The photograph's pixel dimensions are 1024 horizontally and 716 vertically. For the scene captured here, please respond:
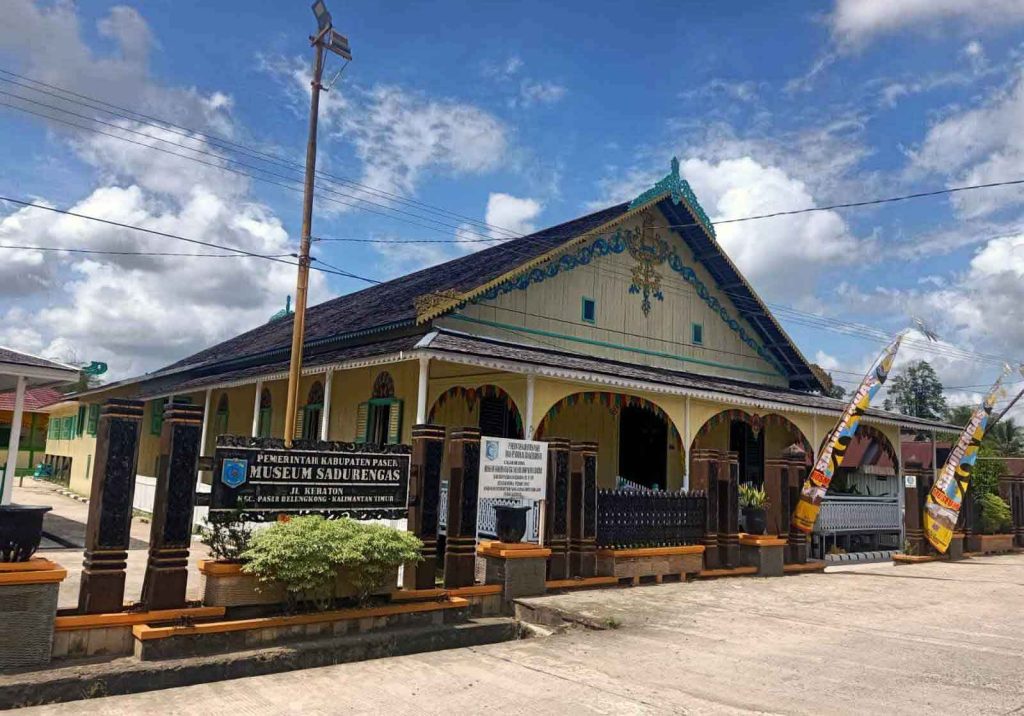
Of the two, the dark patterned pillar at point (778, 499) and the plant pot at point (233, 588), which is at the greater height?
the dark patterned pillar at point (778, 499)

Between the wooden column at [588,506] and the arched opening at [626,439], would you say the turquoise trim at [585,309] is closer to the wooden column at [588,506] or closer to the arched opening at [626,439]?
the arched opening at [626,439]

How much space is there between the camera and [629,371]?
14969mm

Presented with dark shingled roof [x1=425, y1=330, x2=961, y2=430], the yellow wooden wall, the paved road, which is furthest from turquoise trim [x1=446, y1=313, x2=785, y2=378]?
the paved road

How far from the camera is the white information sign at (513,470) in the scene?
9695mm

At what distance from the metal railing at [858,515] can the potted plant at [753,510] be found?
3571 mm

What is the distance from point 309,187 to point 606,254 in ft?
24.4

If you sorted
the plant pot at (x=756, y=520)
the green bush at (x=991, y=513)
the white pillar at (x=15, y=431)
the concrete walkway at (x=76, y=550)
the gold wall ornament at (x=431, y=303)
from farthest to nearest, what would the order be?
the green bush at (x=991, y=513), the gold wall ornament at (x=431, y=303), the plant pot at (x=756, y=520), the white pillar at (x=15, y=431), the concrete walkway at (x=76, y=550)

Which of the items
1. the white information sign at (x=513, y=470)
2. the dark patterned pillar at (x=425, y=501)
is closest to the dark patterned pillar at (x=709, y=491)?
the white information sign at (x=513, y=470)

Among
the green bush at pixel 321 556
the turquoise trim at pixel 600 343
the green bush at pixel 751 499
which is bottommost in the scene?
the green bush at pixel 321 556

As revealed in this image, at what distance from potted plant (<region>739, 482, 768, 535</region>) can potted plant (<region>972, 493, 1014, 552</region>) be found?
28.0 feet

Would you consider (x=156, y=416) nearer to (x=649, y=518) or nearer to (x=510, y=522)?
(x=649, y=518)

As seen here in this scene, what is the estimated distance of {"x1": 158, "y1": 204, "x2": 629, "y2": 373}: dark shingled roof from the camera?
614 inches

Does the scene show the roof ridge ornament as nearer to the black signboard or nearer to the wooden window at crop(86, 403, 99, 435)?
the black signboard

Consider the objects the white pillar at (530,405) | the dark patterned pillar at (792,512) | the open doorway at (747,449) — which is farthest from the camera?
the open doorway at (747,449)
